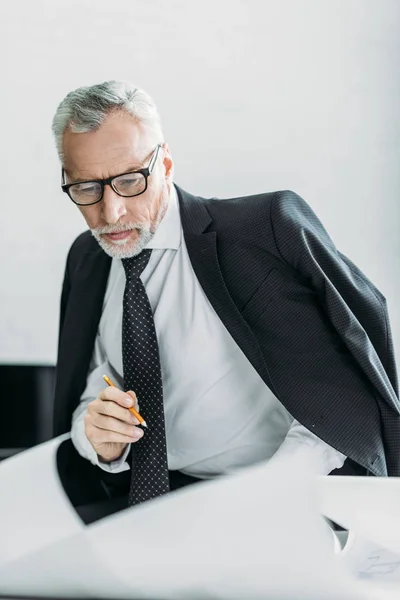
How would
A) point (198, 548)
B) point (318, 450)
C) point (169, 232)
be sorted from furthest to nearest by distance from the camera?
1. point (169, 232)
2. point (318, 450)
3. point (198, 548)

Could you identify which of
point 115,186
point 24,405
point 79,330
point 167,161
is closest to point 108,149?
point 115,186

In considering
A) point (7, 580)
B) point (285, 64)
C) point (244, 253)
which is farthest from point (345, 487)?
point (285, 64)

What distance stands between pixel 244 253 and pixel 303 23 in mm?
1030

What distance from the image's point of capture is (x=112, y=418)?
48.3 inches

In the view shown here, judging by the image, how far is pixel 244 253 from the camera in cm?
147

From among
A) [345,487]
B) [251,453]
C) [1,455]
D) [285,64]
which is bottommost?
[1,455]

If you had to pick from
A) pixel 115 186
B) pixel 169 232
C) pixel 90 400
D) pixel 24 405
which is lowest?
pixel 24 405

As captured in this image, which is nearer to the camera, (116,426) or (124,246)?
(116,426)

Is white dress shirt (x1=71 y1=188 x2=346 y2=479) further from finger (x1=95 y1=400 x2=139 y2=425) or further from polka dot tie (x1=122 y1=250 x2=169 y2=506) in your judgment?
finger (x1=95 y1=400 x2=139 y2=425)

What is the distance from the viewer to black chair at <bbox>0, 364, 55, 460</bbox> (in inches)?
73.8

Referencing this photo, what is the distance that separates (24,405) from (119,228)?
0.65 metres

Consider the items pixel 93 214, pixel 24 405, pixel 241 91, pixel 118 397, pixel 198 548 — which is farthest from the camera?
pixel 241 91

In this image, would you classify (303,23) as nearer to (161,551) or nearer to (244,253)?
(244,253)

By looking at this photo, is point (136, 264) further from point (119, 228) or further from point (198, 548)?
point (198, 548)
